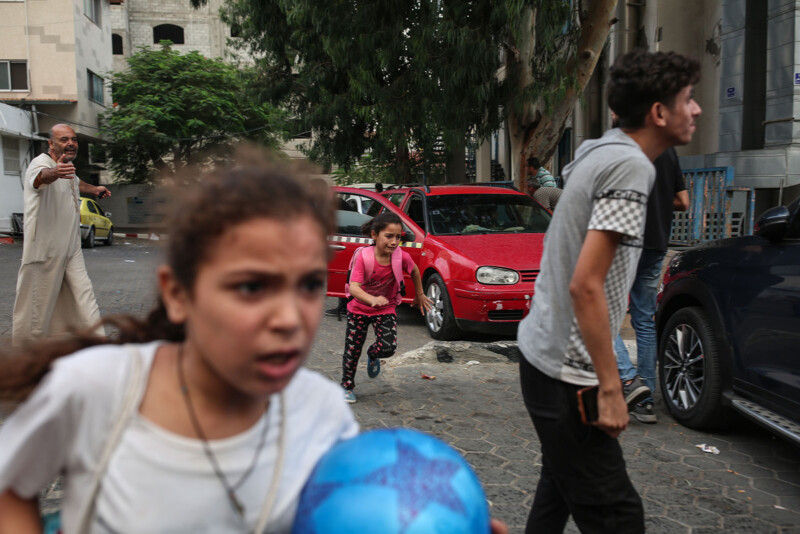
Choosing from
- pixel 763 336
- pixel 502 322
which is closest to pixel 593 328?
pixel 763 336

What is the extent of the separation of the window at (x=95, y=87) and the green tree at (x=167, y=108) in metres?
0.72

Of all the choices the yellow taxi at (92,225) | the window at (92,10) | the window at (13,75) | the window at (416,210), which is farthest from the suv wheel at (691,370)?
the window at (92,10)

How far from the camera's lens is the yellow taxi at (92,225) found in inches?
857

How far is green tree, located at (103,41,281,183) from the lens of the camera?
32344 millimetres

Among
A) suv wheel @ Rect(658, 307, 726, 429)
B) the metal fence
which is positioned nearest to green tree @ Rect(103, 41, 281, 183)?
the metal fence

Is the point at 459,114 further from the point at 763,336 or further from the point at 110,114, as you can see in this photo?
the point at 110,114

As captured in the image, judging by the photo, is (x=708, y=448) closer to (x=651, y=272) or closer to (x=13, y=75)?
(x=651, y=272)

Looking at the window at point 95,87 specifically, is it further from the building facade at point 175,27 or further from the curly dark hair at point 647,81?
the curly dark hair at point 647,81

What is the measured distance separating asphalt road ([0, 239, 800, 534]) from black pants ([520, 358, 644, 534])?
1244mm

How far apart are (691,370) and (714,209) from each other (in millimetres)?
7867

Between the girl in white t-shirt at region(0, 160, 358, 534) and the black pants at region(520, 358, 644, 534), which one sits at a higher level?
the girl in white t-shirt at region(0, 160, 358, 534)

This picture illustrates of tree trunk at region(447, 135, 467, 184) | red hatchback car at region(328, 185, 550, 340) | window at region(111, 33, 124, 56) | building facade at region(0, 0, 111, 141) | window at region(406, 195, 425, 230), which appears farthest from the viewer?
window at region(111, 33, 124, 56)

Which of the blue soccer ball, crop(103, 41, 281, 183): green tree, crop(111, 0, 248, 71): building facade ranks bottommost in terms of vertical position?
the blue soccer ball

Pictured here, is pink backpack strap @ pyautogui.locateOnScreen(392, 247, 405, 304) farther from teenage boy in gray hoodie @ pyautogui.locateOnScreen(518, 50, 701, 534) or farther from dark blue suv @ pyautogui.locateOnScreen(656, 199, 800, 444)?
teenage boy in gray hoodie @ pyautogui.locateOnScreen(518, 50, 701, 534)
